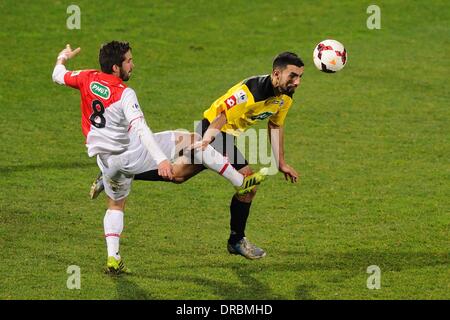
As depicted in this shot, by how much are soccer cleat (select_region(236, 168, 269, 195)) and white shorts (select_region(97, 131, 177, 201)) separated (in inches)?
35.7

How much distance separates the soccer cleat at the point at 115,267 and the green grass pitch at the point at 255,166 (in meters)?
0.12

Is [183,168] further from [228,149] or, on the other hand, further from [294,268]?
[294,268]

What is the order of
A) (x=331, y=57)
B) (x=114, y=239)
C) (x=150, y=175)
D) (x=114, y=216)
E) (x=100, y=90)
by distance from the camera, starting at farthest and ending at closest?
(x=331, y=57), (x=150, y=175), (x=114, y=216), (x=114, y=239), (x=100, y=90)

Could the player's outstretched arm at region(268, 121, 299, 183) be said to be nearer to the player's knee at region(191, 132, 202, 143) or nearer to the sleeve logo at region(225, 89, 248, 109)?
the sleeve logo at region(225, 89, 248, 109)

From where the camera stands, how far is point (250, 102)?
401 inches

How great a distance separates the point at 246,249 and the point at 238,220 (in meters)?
0.32

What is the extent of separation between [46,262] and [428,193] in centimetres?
523

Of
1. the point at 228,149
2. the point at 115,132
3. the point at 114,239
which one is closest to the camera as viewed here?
the point at 115,132

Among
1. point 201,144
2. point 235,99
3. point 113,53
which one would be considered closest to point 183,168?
point 201,144

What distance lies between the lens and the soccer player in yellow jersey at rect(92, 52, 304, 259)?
10.0 meters

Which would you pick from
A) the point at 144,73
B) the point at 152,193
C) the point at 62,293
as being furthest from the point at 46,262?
the point at 144,73

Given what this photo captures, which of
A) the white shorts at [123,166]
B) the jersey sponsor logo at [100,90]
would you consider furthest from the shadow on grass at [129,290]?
the jersey sponsor logo at [100,90]

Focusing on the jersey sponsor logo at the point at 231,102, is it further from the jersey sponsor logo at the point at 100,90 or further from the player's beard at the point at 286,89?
the jersey sponsor logo at the point at 100,90

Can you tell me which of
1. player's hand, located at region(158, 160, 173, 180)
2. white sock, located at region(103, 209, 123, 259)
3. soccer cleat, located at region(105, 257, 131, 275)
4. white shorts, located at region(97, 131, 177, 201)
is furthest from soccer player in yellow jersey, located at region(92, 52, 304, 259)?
player's hand, located at region(158, 160, 173, 180)
